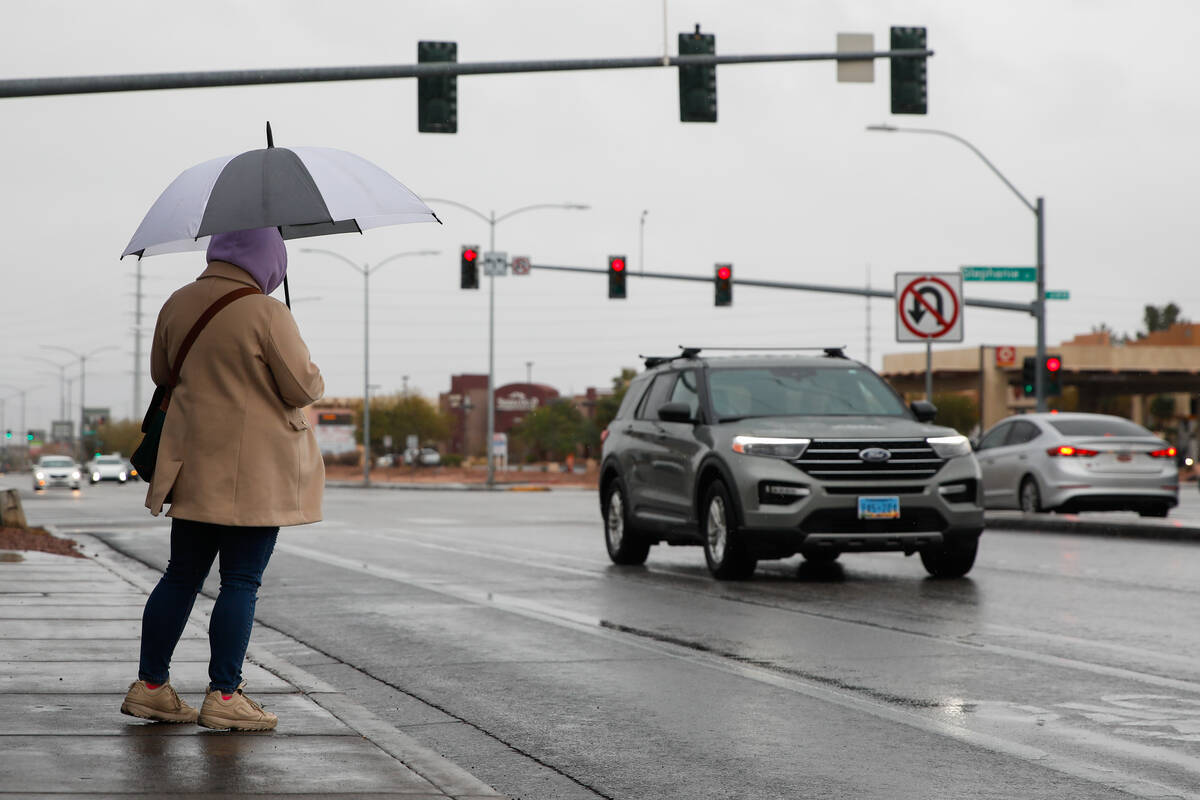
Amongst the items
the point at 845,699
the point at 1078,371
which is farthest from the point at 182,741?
the point at 1078,371

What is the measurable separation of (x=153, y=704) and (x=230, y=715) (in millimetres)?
334

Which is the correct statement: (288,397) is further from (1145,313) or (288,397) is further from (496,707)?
(1145,313)

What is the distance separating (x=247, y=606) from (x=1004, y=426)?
19.4 metres

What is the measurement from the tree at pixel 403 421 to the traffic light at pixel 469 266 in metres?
73.3

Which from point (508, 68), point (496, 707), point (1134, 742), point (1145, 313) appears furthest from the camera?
point (1145, 313)

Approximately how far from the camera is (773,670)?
8180 mm

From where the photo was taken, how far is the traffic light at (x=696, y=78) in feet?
60.2

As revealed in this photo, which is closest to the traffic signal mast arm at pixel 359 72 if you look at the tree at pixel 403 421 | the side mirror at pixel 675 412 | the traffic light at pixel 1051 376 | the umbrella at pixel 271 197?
the side mirror at pixel 675 412

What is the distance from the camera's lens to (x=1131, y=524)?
2017 centimetres

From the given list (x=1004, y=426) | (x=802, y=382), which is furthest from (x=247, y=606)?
(x=1004, y=426)

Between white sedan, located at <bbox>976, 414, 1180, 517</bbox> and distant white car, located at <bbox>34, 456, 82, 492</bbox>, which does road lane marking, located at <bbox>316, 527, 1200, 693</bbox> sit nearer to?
white sedan, located at <bbox>976, 414, 1180, 517</bbox>

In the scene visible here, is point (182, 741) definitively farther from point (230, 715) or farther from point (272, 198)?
point (272, 198)

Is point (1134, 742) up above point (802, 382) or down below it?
below

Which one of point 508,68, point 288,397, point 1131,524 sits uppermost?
point 508,68
